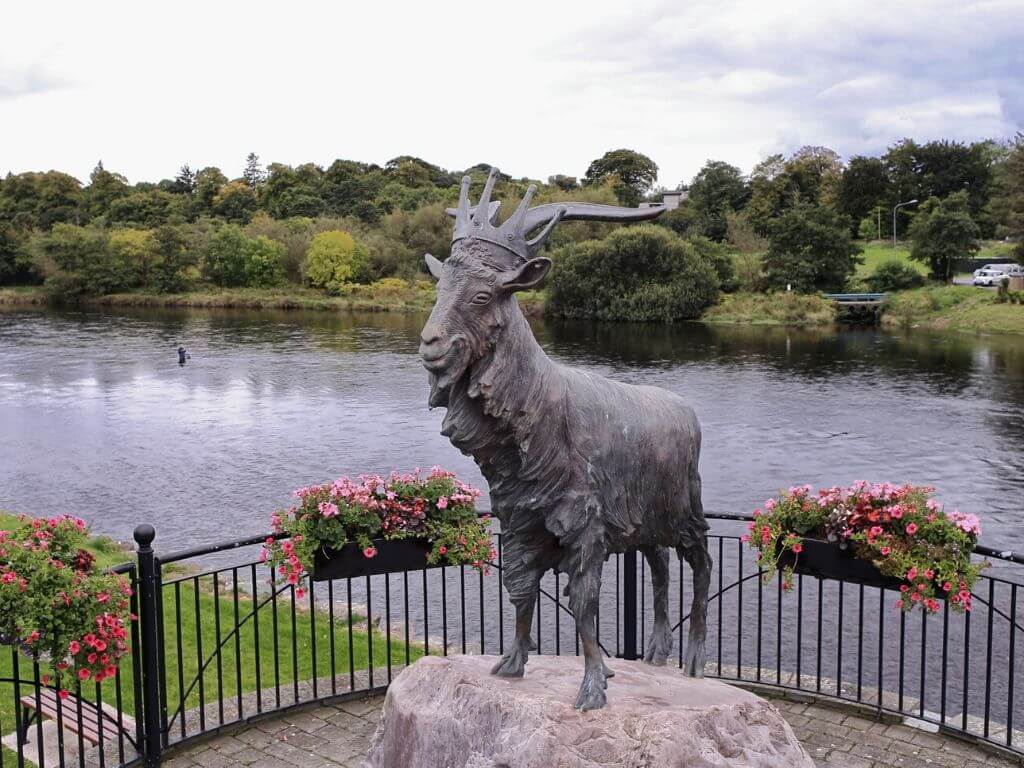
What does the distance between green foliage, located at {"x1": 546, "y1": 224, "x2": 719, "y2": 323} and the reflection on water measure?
5.63 metres

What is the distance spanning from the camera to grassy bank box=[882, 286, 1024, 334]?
4438 centimetres

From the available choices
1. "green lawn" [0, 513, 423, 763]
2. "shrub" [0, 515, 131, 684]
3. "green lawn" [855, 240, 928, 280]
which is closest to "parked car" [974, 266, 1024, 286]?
"green lawn" [855, 240, 928, 280]

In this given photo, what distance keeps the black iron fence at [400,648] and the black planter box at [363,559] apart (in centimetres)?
35

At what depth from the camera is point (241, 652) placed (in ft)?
33.0

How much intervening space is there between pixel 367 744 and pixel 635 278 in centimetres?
4797

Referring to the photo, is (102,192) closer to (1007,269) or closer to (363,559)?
(1007,269)

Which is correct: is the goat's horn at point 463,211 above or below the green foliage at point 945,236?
below

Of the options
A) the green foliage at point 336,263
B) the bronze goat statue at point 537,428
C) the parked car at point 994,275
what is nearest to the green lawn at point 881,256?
the parked car at point 994,275

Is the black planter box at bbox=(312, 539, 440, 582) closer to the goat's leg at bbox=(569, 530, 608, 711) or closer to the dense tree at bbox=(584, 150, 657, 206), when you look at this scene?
the goat's leg at bbox=(569, 530, 608, 711)

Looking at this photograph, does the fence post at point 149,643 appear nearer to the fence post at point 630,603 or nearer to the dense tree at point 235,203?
the fence post at point 630,603

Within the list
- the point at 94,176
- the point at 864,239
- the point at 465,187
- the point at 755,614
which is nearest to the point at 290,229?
the point at 94,176

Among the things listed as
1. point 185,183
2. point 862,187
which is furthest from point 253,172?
point 862,187

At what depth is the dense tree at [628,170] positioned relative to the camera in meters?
75.8

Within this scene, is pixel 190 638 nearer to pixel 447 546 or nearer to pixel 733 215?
pixel 447 546
